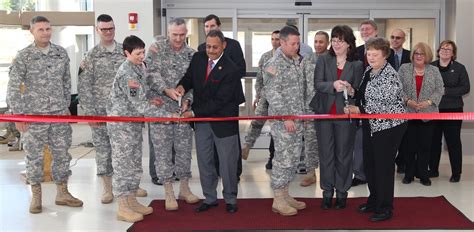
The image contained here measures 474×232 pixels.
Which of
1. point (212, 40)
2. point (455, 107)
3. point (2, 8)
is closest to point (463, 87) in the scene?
point (455, 107)

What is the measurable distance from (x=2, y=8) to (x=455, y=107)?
29.4 feet

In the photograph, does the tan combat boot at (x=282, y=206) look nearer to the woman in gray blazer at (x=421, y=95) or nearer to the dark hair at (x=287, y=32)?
the dark hair at (x=287, y=32)

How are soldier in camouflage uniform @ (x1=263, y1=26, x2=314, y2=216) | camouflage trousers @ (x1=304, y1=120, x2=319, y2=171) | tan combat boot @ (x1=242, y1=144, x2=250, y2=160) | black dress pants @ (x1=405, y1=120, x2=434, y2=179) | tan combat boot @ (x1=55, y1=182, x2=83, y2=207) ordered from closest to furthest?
1. soldier in camouflage uniform @ (x1=263, y1=26, x2=314, y2=216)
2. tan combat boot @ (x1=55, y1=182, x2=83, y2=207)
3. camouflage trousers @ (x1=304, y1=120, x2=319, y2=171)
4. black dress pants @ (x1=405, y1=120, x2=434, y2=179)
5. tan combat boot @ (x1=242, y1=144, x2=250, y2=160)

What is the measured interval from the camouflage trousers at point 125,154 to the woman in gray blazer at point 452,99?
3.49 metres

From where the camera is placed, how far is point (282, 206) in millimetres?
4961

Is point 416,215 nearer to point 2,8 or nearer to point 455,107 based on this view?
point 455,107

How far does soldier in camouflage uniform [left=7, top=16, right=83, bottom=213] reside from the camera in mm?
5035

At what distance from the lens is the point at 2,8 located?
1141cm

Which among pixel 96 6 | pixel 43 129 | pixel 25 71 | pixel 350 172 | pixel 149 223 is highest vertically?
pixel 96 6

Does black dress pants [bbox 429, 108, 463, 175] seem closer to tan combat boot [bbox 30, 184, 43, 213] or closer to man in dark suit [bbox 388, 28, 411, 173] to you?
man in dark suit [bbox 388, 28, 411, 173]

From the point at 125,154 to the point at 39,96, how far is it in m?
1.04

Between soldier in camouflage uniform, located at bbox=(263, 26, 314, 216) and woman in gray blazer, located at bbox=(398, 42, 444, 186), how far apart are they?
165 centimetres

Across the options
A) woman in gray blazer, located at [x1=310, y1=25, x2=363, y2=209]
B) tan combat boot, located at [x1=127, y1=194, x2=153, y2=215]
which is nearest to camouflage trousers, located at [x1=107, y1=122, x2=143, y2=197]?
tan combat boot, located at [x1=127, y1=194, x2=153, y2=215]

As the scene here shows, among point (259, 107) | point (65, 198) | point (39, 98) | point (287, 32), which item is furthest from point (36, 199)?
point (287, 32)
